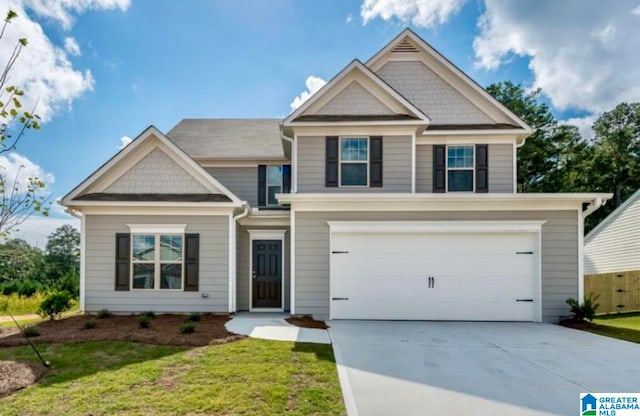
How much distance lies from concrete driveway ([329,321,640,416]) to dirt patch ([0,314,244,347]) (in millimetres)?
2589

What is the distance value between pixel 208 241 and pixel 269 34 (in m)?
7.58

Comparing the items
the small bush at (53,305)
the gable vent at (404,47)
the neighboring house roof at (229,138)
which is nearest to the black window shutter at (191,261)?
the small bush at (53,305)

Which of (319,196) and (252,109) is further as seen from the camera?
(252,109)

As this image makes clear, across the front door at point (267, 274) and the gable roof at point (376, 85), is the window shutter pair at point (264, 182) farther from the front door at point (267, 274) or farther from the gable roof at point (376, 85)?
the gable roof at point (376, 85)

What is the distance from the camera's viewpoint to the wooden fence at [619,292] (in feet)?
44.0

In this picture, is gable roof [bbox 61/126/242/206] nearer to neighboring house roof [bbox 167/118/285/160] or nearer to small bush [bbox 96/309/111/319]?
neighboring house roof [bbox 167/118/285/160]

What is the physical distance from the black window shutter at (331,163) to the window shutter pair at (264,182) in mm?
2736

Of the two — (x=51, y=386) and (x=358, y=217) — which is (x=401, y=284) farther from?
(x=51, y=386)

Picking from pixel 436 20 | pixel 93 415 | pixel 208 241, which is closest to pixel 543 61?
pixel 436 20

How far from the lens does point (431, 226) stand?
406 inches

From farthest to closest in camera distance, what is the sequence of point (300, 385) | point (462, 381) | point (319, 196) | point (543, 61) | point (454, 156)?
point (543, 61)
point (454, 156)
point (319, 196)
point (462, 381)
point (300, 385)

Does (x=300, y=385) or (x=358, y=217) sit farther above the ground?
(x=358, y=217)

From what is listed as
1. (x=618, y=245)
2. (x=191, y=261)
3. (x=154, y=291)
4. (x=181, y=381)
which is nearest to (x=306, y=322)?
(x=191, y=261)

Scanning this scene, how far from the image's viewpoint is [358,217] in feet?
34.2
